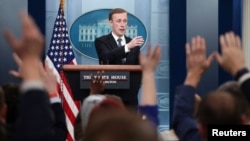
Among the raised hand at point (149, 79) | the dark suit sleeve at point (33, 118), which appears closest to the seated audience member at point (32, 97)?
the dark suit sleeve at point (33, 118)

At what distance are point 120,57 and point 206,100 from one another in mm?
4406

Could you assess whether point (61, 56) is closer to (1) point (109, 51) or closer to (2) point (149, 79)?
(1) point (109, 51)

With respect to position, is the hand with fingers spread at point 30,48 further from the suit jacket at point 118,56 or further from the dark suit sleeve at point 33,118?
the suit jacket at point 118,56

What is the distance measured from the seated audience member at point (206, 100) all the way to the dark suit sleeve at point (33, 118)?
702mm

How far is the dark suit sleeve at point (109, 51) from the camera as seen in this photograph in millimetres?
6723

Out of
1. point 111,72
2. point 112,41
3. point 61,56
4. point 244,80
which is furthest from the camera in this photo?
point 61,56

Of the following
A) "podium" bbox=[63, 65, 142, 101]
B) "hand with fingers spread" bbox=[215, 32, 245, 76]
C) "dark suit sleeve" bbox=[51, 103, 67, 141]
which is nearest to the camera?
"hand with fingers spread" bbox=[215, 32, 245, 76]

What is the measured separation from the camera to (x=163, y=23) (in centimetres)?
911

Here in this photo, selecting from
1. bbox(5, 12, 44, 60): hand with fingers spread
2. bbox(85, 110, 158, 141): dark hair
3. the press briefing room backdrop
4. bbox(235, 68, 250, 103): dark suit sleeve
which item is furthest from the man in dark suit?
bbox(85, 110, 158, 141): dark hair

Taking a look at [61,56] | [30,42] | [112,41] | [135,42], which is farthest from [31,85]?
[61,56]

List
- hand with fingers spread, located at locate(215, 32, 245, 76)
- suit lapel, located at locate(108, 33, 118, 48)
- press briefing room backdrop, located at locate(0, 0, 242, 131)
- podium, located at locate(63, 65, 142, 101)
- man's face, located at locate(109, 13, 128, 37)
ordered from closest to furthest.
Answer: hand with fingers spread, located at locate(215, 32, 245, 76), podium, located at locate(63, 65, 142, 101), suit lapel, located at locate(108, 33, 118, 48), man's face, located at locate(109, 13, 128, 37), press briefing room backdrop, located at locate(0, 0, 242, 131)

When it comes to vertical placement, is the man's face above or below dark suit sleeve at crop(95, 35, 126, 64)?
above

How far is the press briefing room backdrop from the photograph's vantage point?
9070 mm

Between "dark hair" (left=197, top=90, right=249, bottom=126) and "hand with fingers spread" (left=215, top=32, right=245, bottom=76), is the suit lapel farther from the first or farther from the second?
"dark hair" (left=197, top=90, right=249, bottom=126)
